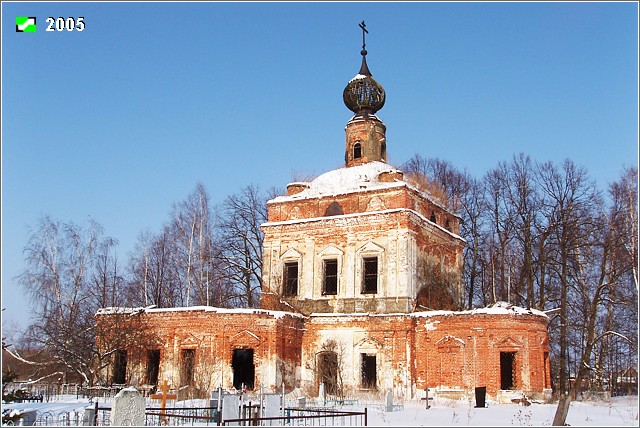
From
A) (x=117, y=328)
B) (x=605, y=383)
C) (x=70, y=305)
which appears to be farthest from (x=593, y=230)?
(x=70, y=305)

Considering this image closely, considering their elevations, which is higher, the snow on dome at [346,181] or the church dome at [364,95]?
the church dome at [364,95]

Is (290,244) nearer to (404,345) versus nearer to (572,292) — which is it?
(404,345)

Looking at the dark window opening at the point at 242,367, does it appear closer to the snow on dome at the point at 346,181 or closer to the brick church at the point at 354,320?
the brick church at the point at 354,320

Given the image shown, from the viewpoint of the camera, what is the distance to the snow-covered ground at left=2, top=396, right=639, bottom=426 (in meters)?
16.3

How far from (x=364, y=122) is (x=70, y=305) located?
14.7 m

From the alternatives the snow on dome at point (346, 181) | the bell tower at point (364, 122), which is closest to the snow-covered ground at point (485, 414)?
the snow on dome at point (346, 181)

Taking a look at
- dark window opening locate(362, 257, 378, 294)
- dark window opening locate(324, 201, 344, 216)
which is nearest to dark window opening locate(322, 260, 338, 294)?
dark window opening locate(362, 257, 378, 294)

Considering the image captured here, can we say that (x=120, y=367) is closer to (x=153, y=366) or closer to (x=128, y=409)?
(x=153, y=366)

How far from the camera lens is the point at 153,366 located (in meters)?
26.0

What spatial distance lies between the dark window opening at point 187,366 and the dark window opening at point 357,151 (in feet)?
37.5

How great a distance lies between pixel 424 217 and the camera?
28.0m

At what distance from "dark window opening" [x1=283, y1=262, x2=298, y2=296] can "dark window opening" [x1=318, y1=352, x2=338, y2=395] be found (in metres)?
3.14

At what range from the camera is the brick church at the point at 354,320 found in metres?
23.8

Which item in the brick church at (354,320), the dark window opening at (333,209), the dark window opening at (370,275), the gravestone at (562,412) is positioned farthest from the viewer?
the dark window opening at (333,209)
